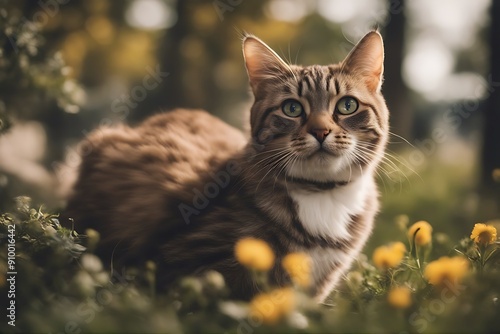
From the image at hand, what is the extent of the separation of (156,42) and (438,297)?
13055 millimetres

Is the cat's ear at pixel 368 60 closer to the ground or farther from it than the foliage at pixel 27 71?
farther from it

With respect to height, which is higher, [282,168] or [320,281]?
[282,168]

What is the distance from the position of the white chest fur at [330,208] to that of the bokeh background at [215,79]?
32cm

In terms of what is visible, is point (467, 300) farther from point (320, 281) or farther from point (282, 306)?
point (320, 281)

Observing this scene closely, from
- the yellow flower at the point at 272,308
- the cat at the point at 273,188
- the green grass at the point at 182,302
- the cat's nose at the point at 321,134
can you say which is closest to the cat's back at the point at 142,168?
the cat at the point at 273,188

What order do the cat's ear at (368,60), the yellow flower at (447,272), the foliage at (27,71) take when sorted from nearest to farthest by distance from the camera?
the yellow flower at (447,272) → the cat's ear at (368,60) → the foliage at (27,71)

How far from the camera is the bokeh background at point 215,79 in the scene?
4039 millimetres

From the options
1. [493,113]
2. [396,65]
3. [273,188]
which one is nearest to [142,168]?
[273,188]

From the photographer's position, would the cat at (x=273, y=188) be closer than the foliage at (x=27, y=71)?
Yes

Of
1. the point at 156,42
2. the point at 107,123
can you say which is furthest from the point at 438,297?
the point at 156,42

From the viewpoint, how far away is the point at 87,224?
122 inches

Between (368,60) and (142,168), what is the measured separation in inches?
59.3

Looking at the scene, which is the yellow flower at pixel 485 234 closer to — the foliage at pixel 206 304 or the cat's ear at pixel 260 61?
the foliage at pixel 206 304

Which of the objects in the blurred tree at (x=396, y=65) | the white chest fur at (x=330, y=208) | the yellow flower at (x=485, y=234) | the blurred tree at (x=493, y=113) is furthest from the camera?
the blurred tree at (x=396, y=65)
